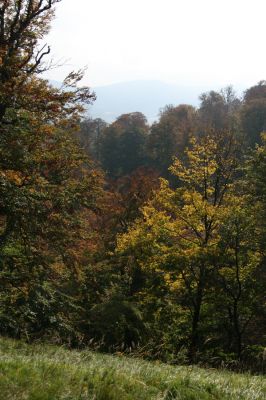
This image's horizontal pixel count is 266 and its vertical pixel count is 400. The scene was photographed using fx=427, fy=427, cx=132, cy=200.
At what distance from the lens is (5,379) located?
568cm

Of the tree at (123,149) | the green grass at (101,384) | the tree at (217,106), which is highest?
the tree at (217,106)

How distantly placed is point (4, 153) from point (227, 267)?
10.8 m

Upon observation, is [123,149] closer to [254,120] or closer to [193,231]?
[254,120]

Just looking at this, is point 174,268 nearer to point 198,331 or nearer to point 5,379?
point 198,331

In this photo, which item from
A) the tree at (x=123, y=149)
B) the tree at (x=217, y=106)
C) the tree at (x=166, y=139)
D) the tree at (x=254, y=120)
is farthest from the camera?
the tree at (x=217, y=106)

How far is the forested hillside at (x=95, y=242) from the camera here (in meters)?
14.5

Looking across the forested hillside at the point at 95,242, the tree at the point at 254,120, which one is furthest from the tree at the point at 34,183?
the tree at the point at 254,120

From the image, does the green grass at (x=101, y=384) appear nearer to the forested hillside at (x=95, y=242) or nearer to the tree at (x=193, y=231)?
the forested hillside at (x=95, y=242)

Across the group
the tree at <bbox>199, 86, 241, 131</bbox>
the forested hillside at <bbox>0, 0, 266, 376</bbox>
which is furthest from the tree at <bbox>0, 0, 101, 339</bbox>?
the tree at <bbox>199, 86, 241, 131</bbox>

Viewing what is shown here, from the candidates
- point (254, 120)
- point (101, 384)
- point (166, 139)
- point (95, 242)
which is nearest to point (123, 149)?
point (166, 139)

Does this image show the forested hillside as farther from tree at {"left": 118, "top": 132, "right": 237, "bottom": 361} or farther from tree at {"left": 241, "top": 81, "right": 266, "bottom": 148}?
tree at {"left": 241, "top": 81, "right": 266, "bottom": 148}

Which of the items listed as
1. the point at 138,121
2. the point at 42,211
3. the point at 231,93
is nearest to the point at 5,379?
the point at 42,211

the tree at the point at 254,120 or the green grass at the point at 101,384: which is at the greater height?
the tree at the point at 254,120

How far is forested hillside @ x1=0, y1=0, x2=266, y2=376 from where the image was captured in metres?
14.5
